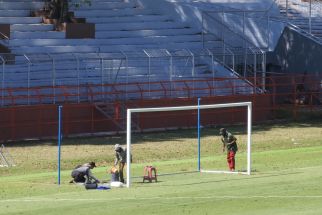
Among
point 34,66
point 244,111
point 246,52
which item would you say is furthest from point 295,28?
point 34,66

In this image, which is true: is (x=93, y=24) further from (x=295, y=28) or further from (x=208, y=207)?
(x=208, y=207)

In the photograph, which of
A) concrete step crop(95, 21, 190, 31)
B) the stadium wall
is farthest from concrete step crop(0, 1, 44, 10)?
the stadium wall

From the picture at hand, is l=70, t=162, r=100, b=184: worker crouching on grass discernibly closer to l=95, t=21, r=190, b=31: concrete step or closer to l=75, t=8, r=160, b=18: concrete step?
l=95, t=21, r=190, b=31: concrete step

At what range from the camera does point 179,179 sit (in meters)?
33.3

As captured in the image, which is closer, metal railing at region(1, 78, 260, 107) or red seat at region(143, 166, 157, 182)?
red seat at region(143, 166, 157, 182)

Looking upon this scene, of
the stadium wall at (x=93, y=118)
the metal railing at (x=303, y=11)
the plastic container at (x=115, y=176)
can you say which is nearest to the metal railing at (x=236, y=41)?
the stadium wall at (x=93, y=118)

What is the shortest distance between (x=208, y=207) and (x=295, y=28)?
113ft

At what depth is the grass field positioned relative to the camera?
26.6 m

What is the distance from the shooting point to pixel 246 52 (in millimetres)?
55250

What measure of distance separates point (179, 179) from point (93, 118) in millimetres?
14767

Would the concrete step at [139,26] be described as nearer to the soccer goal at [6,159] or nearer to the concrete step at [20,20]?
the concrete step at [20,20]

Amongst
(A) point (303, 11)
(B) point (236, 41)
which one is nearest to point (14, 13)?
(B) point (236, 41)

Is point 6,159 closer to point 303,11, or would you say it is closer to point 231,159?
point 231,159

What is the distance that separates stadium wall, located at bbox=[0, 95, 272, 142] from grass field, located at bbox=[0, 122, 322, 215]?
100 centimetres
